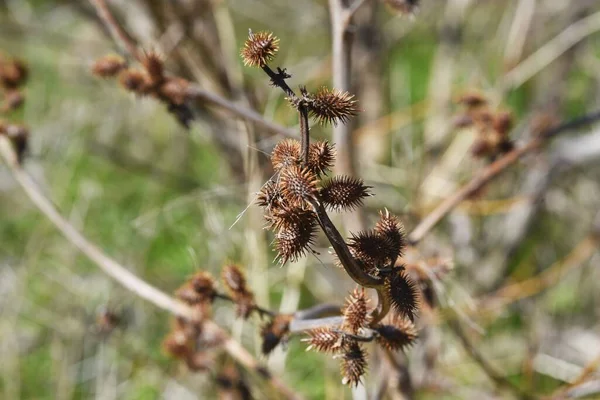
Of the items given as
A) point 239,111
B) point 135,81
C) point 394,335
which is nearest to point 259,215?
point 239,111

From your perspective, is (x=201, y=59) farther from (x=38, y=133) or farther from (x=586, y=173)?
(x=586, y=173)

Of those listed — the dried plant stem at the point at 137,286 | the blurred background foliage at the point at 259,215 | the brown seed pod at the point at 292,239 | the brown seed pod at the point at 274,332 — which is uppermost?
the blurred background foliage at the point at 259,215

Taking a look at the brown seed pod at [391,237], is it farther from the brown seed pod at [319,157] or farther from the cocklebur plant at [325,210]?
the brown seed pod at [319,157]

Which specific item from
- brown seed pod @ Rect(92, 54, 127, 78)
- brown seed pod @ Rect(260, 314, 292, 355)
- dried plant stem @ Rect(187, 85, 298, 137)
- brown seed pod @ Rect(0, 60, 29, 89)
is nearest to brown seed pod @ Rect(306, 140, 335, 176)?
brown seed pod @ Rect(260, 314, 292, 355)

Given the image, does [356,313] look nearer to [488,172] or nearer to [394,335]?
[394,335]

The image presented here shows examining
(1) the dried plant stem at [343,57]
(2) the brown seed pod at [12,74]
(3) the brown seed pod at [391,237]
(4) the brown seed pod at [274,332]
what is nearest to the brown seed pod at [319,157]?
(3) the brown seed pod at [391,237]

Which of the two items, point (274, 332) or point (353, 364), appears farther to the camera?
point (274, 332)

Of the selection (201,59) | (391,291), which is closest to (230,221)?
(201,59)
